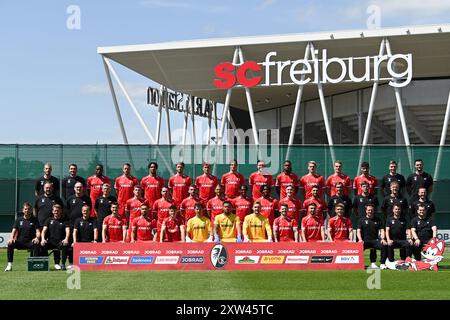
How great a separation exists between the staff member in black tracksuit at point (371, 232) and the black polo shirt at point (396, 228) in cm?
20

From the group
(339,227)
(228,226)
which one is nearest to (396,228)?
(339,227)

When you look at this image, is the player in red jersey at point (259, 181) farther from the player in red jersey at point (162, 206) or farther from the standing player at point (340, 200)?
the player in red jersey at point (162, 206)

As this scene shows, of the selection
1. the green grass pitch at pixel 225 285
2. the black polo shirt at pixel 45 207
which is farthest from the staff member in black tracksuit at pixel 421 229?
the black polo shirt at pixel 45 207

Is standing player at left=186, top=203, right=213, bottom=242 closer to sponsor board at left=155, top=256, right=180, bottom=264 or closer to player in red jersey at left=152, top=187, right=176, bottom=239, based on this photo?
player in red jersey at left=152, top=187, right=176, bottom=239

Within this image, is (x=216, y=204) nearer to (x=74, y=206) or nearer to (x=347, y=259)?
(x=74, y=206)

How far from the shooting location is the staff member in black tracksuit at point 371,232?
64.0 feet

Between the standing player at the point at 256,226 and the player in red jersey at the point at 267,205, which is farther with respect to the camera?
the player in red jersey at the point at 267,205

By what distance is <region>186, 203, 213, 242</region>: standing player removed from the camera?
19.9 metres

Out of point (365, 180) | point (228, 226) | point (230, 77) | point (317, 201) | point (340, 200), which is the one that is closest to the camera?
point (228, 226)

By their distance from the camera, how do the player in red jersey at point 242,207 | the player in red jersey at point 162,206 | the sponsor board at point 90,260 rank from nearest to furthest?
the sponsor board at point 90,260 < the player in red jersey at point 162,206 < the player in red jersey at point 242,207

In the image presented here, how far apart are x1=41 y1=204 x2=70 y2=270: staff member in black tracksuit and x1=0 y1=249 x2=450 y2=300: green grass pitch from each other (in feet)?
3.99

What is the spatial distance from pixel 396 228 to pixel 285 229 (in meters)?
2.45

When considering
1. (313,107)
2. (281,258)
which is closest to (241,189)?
(281,258)

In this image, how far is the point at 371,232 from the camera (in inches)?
775
